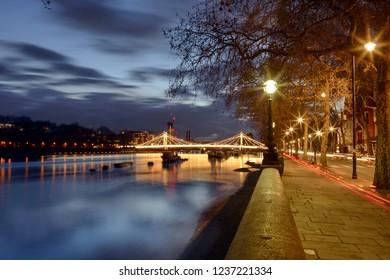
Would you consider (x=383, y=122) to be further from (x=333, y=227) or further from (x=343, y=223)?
(x=333, y=227)

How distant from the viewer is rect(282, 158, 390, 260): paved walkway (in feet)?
19.3

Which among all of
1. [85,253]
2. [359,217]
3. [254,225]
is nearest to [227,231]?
[85,253]

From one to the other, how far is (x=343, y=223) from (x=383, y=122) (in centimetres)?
708

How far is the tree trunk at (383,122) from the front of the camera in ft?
43.4

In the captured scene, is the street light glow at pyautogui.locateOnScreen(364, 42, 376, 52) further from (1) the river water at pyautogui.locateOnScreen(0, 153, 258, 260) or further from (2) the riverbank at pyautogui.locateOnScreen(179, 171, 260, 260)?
(1) the river water at pyautogui.locateOnScreen(0, 153, 258, 260)

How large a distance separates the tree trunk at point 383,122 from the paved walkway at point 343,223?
79 centimetres

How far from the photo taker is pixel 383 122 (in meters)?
13.3

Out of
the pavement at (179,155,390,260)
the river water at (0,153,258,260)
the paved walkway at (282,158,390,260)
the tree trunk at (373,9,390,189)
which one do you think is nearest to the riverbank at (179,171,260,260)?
the pavement at (179,155,390,260)

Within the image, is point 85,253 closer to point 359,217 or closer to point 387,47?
point 359,217

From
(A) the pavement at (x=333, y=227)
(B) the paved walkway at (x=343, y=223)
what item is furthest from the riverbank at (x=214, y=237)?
(B) the paved walkway at (x=343, y=223)

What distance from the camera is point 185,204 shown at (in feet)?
92.2

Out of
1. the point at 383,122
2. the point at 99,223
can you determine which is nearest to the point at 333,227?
the point at 383,122

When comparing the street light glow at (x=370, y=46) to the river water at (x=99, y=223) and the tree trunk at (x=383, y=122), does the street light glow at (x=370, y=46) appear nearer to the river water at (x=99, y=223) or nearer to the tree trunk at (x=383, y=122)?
the tree trunk at (x=383, y=122)

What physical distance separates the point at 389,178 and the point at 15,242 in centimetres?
1840
